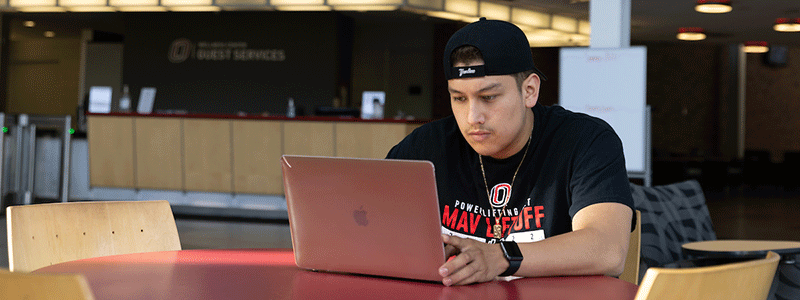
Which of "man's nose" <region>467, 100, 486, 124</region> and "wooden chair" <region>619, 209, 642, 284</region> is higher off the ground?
"man's nose" <region>467, 100, 486, 124</region>

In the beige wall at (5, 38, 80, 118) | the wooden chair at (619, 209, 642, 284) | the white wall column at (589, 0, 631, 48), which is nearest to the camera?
the wooden chair at (619, 209, 642, 284)

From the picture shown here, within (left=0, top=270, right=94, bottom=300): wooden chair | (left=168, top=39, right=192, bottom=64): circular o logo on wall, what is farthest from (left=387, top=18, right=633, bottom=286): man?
(left=168, top=39, right=192, bottom=64): circular o logo on wall

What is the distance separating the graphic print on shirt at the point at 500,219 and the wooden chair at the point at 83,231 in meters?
0.67

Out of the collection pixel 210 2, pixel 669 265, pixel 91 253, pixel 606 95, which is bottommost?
pixel 669 265

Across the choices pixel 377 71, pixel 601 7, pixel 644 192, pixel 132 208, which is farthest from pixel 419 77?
pixel 132 208

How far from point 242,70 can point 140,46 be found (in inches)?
65.7

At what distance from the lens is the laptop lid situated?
1100mm

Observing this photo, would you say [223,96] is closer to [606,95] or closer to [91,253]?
[606,95]

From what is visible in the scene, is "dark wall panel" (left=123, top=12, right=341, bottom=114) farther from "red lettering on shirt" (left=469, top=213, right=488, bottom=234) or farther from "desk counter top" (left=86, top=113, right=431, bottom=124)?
"red lettering on shirt" (left=469, top=213, right=488, bottom=234)

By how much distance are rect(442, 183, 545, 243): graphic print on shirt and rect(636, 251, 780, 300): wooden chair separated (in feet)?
1.79

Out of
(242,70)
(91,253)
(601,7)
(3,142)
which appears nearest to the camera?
(91,253)

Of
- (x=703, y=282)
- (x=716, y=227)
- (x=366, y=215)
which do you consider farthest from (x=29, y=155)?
(x=703, y=282)

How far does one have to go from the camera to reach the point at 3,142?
6.62 m

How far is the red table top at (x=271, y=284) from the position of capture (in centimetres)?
108
